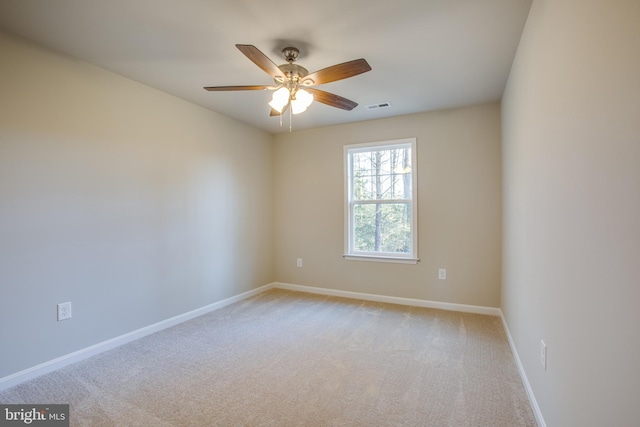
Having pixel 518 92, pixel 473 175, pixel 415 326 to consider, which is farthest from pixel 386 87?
pixel 415 326

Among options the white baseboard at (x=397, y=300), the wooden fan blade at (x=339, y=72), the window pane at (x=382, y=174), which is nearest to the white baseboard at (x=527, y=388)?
the white baseboard at (x=397, y=300)

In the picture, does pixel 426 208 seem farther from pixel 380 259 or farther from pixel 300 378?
pixel 300 378

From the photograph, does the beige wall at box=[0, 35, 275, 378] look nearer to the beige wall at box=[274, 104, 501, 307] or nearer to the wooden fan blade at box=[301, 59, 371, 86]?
the beige wall at box=[274, 104, 501, 307]

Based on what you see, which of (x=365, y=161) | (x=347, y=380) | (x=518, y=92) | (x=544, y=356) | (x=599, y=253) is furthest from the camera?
(x=365, y=161)

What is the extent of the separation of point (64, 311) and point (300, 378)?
73.3 inches

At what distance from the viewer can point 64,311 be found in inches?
94.0

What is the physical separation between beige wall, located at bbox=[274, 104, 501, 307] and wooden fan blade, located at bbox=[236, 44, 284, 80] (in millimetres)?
2136

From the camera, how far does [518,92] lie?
7.61ft

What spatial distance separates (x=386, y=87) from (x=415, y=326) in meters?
2.37

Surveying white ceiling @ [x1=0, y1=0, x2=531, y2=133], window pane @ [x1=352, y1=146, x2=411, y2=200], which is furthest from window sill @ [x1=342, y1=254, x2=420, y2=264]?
white ceiling @ [x1=0, y1=0, x2=531, y2=133]

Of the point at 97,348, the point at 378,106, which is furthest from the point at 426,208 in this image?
the point at 97,348

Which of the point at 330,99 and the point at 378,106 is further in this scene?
the point at 378,106

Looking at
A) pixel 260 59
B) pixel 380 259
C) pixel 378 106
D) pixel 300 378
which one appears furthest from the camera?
pixel 380 259

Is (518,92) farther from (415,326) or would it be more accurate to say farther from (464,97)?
(415,326)
